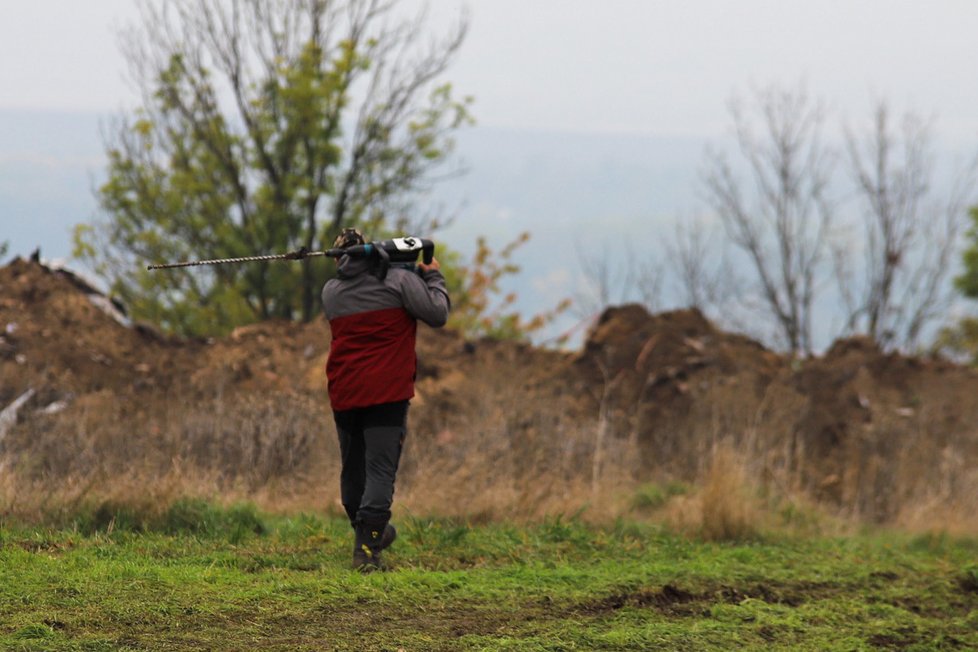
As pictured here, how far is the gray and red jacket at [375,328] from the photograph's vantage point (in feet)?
25.5

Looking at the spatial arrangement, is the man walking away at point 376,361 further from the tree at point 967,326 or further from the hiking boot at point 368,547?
the tree at point 967,326

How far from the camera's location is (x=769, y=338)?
33.2 meters

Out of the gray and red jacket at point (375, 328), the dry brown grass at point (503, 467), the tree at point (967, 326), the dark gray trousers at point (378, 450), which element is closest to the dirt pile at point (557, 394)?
the dry brown grass at point (503, 467)

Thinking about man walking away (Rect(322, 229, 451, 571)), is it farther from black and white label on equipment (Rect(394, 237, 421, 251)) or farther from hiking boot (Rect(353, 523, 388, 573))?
black and white label on equipment (Rect(394, 237, 421, 251))

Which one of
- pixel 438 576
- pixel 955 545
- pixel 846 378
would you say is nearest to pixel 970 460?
pixel 846 378

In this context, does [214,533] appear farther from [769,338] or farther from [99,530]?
[769,338]

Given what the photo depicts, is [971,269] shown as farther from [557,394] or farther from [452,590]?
[452,590]

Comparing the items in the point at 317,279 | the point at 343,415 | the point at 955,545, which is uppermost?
the point at 317,279

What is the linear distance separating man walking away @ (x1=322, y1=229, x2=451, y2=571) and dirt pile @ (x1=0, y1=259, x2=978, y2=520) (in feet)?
14.7

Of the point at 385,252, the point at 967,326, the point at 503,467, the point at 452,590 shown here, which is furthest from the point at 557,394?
the point at 967,326

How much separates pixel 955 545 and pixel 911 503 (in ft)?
11.5

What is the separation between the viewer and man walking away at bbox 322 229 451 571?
779 centimetres

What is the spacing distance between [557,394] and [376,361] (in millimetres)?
10704

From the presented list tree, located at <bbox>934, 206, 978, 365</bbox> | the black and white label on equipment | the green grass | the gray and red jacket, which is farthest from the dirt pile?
tree, located at <bbox>934, 206, 978, 365</bbox>
